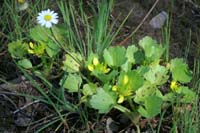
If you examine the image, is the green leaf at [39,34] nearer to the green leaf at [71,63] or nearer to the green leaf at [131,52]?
the green leaf at [71,63]

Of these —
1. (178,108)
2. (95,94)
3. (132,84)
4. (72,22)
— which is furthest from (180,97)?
(72,22)

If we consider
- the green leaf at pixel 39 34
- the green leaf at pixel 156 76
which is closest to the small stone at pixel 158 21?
the green leaf at pixel 156 76

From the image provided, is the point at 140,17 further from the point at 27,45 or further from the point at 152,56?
the point at 27,45

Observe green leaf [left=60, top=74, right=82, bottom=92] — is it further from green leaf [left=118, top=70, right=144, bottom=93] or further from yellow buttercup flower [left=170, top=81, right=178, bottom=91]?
yellow buttercup flower [left=170, top=81, right=178, bottom=91]

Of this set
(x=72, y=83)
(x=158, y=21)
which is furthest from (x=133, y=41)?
(x=72, y=83)

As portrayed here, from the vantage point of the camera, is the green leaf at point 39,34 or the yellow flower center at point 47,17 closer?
the yellow flower center at point 47,17

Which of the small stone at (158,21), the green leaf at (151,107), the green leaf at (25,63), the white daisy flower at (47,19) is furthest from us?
the small stone at (158,21)

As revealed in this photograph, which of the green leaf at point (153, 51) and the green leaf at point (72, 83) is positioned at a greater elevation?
the green leaf at point (153, 51)
